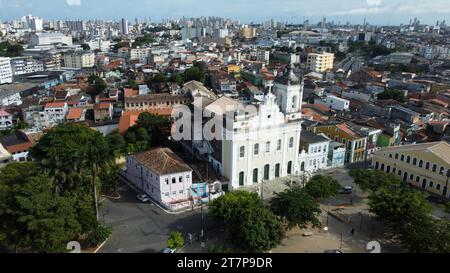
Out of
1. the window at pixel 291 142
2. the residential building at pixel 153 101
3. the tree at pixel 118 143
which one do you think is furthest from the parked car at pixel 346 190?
the residential building at pixel 153 101

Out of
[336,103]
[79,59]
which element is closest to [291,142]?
[336,103]

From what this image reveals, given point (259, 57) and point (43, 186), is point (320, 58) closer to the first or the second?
point (259, 57)

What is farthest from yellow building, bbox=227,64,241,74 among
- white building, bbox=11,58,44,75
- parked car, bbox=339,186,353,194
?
parked car, bbox=339,186,353,194

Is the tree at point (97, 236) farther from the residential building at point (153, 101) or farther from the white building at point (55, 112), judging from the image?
the residential building at point (153, 101)

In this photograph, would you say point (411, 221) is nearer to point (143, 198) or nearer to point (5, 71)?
point (143, 198)

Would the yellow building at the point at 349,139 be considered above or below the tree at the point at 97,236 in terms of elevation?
above

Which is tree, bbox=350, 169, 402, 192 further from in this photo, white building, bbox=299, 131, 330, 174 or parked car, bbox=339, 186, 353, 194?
white building, bbox=299, 131, 330, 174
